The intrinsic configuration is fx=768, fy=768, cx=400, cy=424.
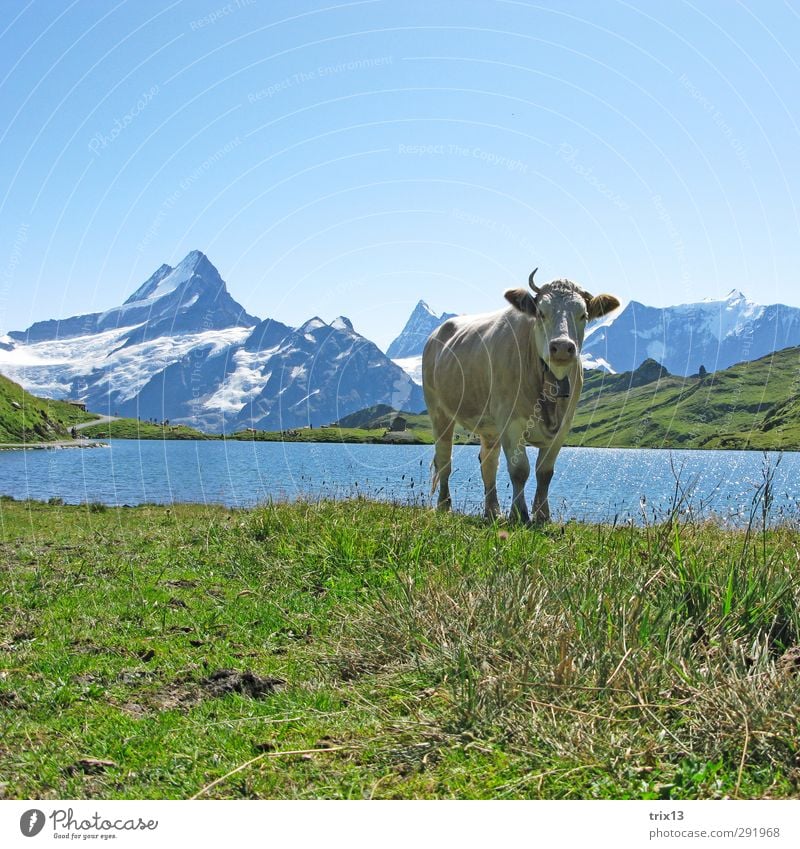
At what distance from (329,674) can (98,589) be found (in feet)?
14.5

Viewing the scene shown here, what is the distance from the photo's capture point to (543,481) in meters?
12.3

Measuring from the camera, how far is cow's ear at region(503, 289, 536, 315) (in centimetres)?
1184

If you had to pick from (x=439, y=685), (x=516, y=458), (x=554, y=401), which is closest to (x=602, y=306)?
(x=554, y=401)

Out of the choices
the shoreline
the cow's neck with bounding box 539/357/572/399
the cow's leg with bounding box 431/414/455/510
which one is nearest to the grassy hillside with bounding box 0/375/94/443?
the shoreline

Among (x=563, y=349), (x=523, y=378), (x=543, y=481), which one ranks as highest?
(x=563, y=349)

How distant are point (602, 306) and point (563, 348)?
75.5 inches

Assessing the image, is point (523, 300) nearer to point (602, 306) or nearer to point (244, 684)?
point (602, 306)

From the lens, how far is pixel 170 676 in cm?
606

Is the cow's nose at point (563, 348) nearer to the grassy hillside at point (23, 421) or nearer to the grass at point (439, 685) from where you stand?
the grass at point (439, 685)

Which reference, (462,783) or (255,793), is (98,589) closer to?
(255,793)

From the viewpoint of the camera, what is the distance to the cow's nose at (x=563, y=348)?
1048 centimetres

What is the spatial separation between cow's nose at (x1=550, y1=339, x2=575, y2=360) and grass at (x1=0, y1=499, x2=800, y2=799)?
3341 mm

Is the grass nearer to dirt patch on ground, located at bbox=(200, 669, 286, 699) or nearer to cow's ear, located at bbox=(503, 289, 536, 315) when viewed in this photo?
dirt patch on ground, located at bbox=(200, 669, 286, 699)

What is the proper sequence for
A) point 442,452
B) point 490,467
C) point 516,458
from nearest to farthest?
point 516,458
point 490,467
point 442,452
